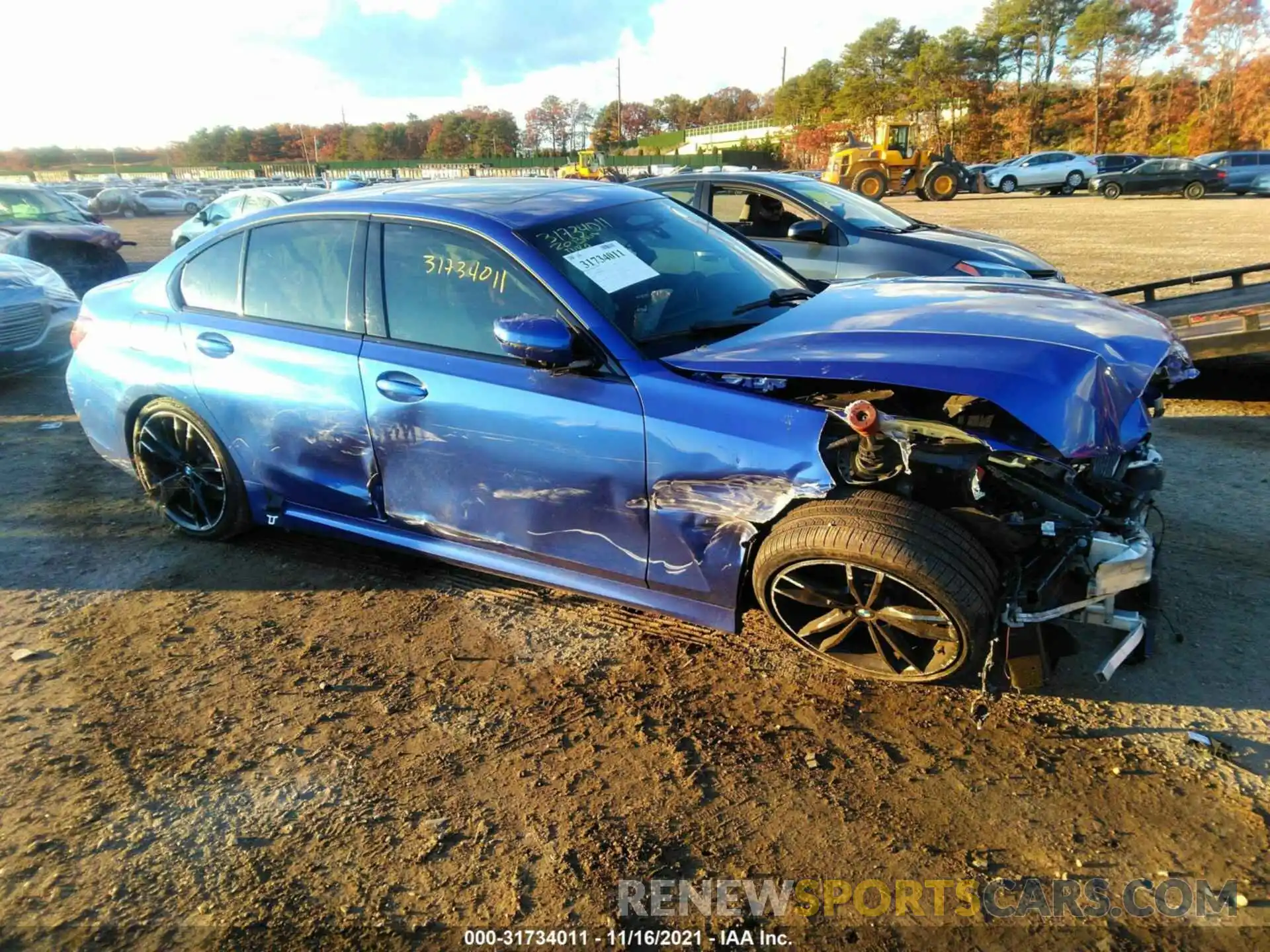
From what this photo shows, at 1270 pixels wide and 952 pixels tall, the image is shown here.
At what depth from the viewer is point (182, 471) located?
14.1ft

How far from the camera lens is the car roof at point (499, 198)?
341cm

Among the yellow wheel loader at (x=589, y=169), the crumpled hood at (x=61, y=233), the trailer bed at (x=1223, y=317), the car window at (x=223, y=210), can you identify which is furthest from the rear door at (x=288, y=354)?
the yellow wheel loader at (x=589, y=169)

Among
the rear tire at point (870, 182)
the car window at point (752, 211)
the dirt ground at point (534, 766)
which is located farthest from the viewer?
the rear tire at point (870, 182)

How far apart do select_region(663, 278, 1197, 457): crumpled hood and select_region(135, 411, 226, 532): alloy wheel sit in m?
2.58

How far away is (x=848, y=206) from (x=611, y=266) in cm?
471

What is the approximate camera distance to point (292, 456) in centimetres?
377

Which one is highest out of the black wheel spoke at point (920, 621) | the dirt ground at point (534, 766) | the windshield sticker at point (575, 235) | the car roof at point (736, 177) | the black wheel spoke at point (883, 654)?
the car roof at point (736, 177)

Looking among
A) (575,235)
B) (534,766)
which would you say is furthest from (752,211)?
(534,766)

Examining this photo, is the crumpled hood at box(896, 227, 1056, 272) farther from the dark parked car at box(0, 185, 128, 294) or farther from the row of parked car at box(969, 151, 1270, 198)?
the row of parked car at box(969, 151, 1270, 198)

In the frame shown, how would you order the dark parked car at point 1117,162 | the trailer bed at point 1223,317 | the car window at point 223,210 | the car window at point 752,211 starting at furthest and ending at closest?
1. the dark parked car at point 1117,162
2. the car window at point 223,210
3. the car window at point 752,211
4. the trailer bed at point 1223,317

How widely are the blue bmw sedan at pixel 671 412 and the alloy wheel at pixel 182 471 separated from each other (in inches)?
2.9

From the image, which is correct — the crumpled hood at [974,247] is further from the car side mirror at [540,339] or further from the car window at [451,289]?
the car side mirror at [540,339]

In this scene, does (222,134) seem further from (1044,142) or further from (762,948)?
(762,948)

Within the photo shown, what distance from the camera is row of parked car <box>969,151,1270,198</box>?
87.9 ft
